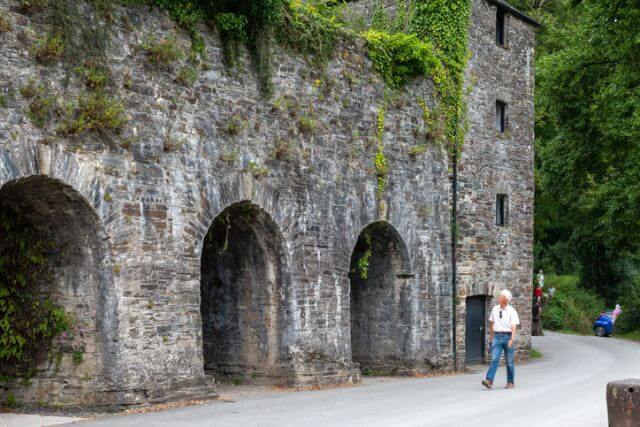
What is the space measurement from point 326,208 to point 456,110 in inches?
207

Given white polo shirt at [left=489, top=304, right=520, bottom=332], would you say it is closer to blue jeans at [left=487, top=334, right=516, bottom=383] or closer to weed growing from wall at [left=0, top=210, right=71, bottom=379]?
blue jeans at [left=487, top=334, right=516, bottom=383]

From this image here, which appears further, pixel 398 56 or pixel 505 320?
pixel 398 56

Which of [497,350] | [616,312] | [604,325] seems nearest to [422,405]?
[497,350]

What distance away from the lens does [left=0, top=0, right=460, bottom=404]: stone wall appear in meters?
12.1

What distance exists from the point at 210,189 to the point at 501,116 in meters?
10.8

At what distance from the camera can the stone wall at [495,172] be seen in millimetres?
20438

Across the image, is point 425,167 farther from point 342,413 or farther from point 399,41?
point 342,413

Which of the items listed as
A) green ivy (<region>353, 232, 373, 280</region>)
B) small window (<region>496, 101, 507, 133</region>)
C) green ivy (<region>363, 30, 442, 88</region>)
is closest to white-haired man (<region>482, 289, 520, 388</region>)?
green ivy (<region>353, 232, 373, 280</region>)

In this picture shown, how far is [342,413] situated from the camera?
473 inches

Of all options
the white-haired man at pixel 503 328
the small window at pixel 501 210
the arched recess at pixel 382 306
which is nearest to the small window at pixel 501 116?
the small window at pixel 501 210

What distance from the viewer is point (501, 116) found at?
22469 millimetres

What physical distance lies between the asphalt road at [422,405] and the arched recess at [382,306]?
1.12 meters

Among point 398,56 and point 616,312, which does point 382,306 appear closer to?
point 398,56

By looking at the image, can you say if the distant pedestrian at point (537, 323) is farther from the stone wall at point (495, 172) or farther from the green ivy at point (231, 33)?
the green ivy at point (231, 33)
